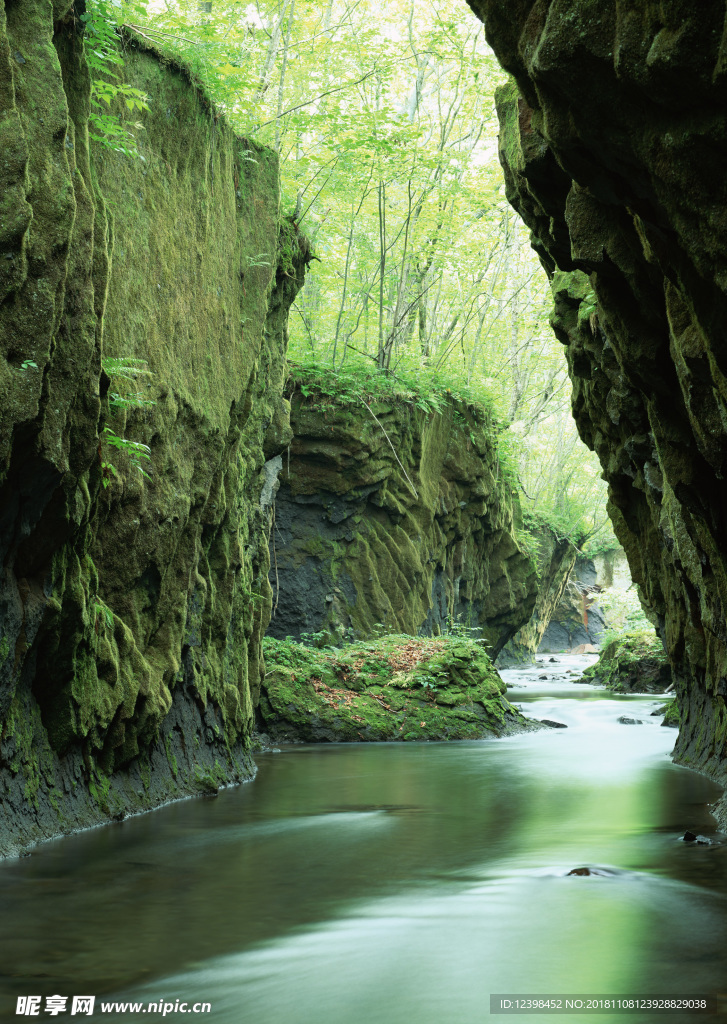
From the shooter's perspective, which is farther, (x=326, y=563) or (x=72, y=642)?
(x=326, y=563)

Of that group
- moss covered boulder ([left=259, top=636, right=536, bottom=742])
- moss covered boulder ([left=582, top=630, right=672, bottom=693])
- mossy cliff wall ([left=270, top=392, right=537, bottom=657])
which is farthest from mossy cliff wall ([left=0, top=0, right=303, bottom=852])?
moss covered boulder ([left=582, top=630, right=672, bottom=693])

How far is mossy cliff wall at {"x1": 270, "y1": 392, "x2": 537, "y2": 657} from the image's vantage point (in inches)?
848

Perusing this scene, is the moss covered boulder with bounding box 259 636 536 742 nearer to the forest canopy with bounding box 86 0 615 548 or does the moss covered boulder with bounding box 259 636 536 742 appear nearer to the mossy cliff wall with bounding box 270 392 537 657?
the mossy cliff wall with bounding box 270 392 537 657

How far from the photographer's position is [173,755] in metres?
9.90

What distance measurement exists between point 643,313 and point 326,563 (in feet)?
49.1

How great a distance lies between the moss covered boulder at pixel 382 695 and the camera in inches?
640

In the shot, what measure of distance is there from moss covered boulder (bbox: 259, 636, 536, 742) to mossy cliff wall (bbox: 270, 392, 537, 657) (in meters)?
2.88

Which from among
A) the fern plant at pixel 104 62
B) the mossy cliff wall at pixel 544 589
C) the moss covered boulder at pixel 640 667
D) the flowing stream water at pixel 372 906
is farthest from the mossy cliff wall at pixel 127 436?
the mossy cliff wall at pixel 544 589

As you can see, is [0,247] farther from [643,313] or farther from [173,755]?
[173,755]

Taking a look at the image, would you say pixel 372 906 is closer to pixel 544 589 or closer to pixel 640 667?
pixel 640 667

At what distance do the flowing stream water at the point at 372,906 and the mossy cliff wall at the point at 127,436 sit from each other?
95cm

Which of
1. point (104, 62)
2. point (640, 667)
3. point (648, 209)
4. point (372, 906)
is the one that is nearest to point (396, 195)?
point (640, 667)

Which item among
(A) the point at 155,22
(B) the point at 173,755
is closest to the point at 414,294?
(A) the point at 155,22

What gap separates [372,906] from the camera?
5828 mm
